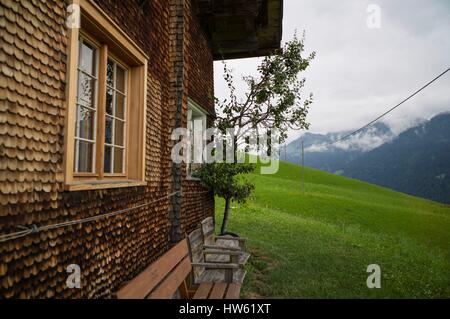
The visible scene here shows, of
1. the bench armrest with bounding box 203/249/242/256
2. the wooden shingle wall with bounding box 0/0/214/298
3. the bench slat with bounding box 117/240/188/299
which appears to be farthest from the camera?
the bench armrest with bounding box 203/249/242/256

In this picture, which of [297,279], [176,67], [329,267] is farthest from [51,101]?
[329,267]

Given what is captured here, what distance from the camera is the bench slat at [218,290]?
12.8 feet

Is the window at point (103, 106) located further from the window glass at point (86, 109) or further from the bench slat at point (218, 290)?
the bench slat at point (218, 290)

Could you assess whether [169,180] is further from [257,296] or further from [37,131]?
[37,131]

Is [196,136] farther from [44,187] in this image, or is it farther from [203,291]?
[44,187]

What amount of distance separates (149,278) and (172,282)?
60cm

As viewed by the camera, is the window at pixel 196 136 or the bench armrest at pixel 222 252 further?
the window at pixel 196 136

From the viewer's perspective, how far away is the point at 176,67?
21.3ft

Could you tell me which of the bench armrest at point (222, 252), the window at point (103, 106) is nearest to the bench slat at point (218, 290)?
the bench armrest at point (222, 252)

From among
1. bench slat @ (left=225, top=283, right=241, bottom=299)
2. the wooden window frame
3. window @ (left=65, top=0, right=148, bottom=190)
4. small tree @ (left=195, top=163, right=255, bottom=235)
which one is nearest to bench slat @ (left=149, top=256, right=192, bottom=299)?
bench slat @ (left=225, top=283, right=241, bottom=299)

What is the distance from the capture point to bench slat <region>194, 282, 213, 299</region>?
392 centimetres

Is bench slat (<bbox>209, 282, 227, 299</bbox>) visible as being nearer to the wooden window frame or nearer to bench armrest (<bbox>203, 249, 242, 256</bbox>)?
bench armrest (<bbox>203, 249, 242, 256</bbox>)

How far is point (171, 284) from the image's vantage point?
3658 millimetres

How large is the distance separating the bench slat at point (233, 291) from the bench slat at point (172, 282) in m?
0.62
